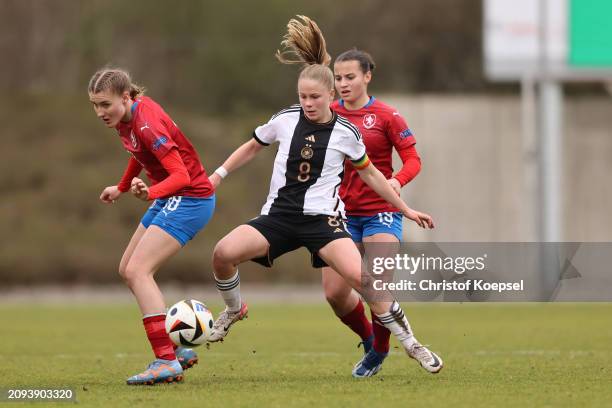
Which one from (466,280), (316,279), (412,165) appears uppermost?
(412,165)

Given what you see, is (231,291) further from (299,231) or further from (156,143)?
(156,143)

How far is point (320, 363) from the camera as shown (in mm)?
8227

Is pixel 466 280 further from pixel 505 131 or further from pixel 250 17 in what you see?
pixel 250 17

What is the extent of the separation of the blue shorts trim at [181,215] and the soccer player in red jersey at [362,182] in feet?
2.99

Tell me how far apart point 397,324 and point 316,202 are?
35.0 inches

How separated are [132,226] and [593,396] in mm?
18911

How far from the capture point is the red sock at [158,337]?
261 inches

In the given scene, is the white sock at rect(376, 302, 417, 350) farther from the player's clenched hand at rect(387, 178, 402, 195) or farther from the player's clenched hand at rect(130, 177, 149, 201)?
the player's clenched hand at rect(130, 177, 149, 201)

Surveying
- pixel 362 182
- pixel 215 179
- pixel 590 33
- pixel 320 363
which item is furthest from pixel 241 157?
pixel 590 33

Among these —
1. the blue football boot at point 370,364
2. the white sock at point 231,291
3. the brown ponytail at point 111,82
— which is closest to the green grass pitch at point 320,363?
the blue football boot at point 370,364

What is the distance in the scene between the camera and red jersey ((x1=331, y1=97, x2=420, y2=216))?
7281 millimetres

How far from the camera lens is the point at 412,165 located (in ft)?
23.8

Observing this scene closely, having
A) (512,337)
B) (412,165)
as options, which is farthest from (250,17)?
(412,165)

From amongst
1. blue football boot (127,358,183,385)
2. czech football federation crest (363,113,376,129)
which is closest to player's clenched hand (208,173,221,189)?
czech football federation crest (363,113,376,129)
